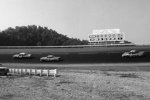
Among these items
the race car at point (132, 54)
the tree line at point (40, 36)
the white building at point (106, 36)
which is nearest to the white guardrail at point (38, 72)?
the race car at point (132, 54)

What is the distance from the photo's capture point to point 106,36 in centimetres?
16525

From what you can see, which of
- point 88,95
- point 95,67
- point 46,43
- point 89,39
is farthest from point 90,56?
point 89,39

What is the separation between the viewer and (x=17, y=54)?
63781 mm

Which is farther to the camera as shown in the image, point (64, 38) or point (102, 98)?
point (64, 38)

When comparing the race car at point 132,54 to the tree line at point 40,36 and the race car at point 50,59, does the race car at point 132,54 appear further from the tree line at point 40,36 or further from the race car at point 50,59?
the tree line at point 40,36

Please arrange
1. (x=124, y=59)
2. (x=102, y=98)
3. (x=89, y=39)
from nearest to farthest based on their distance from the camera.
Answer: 1. (x=102, y=98)
2. (x=124, y=59)
3. (x=89, y=39)

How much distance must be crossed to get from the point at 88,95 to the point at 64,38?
15411 cm

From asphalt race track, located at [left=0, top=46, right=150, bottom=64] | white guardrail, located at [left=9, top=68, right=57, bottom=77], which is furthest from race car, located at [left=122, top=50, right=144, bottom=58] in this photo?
white guardrail, located at [left=9, top=68, right=57, bottom=77]

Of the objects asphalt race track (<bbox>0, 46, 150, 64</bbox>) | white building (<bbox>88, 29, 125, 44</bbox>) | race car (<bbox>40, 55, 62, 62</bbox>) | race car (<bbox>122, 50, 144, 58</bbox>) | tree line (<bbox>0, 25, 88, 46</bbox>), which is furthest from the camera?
white building (<bbox>88, 29, 125, 44</bbox>)

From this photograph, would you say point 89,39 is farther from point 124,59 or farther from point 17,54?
point 124,59

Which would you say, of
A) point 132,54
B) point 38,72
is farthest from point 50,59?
point 38,72

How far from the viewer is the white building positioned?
16100 cm

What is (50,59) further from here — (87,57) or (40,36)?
(40,36)

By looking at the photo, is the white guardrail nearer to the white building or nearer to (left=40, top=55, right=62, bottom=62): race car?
(left=40, top=55, right=62, bottom=62): race car
